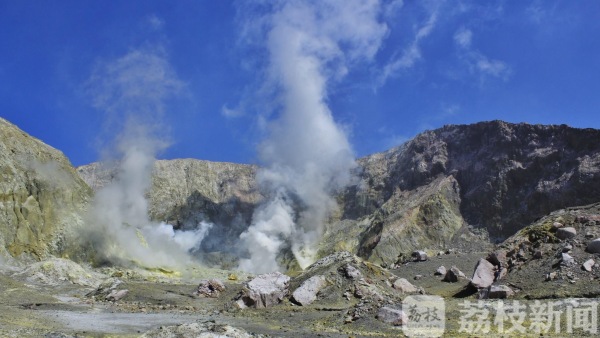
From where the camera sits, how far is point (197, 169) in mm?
158500

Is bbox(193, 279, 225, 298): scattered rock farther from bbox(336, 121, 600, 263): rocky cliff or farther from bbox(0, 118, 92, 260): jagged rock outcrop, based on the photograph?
bbox(336, 121, 600, 263): rocky cliff

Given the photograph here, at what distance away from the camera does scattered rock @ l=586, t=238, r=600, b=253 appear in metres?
30.2

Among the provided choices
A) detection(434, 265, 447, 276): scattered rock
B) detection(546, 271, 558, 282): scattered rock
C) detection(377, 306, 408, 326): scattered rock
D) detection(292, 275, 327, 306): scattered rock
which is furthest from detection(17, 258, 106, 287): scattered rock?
detection(546, 271, 558, 282): scattered rock

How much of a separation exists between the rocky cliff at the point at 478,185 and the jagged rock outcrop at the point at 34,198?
55985mm

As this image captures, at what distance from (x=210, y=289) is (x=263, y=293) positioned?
1204 centimetres

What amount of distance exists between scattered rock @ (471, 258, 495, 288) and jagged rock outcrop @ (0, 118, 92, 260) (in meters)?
60.0

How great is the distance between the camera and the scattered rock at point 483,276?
3422 centimetres

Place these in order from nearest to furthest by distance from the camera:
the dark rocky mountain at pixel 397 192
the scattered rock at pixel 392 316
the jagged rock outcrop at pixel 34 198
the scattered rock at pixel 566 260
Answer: the scattered rock at pixel 392 316 < the scattered rock at pixel 566 260 < the jagged rock outcrop at pixel 34 198 < the dark rocky mountain at pixel 397 192

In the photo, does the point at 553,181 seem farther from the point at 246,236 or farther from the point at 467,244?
the point at 246,236

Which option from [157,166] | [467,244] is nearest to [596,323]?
[467,244]

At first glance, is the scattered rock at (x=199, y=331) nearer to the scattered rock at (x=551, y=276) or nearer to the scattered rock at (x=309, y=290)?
the scattered rock at (x=309, y=290)

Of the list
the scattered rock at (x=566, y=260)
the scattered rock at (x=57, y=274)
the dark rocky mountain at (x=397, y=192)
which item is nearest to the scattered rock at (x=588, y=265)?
the scattered rock at (x=566, y=260)

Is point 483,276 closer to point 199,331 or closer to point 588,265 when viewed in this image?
point 588,265

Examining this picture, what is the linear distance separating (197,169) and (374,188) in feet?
190
